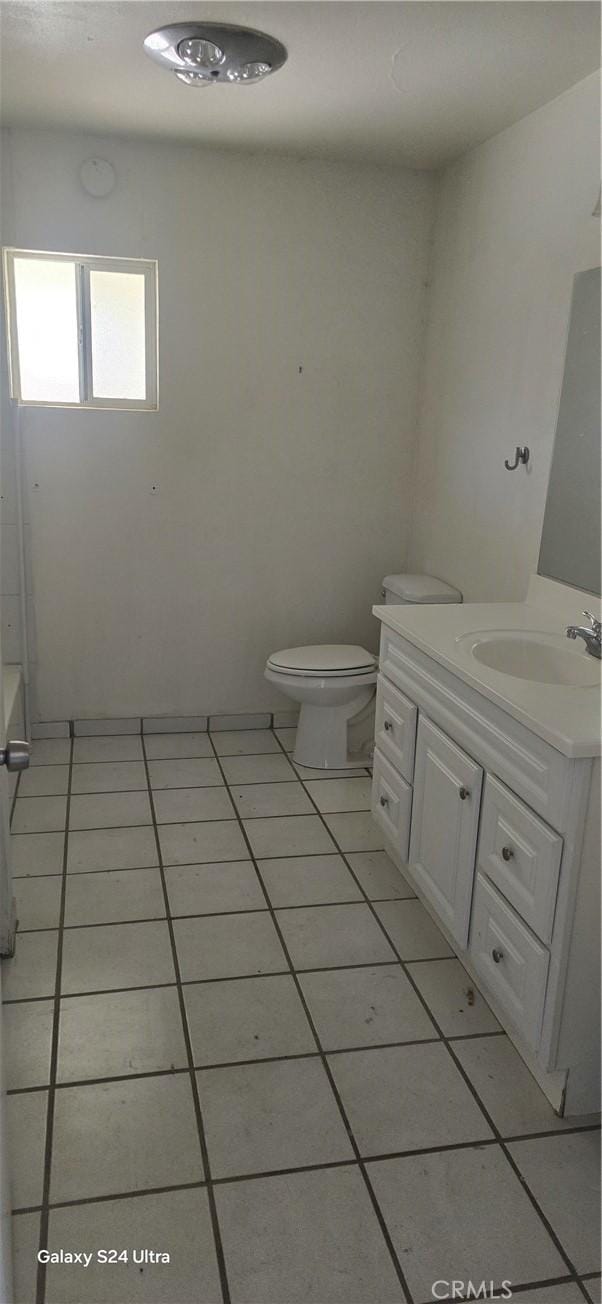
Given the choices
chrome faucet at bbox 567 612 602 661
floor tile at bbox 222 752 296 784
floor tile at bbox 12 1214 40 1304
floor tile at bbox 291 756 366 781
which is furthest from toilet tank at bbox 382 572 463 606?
floor tile at bbox 12 1214 40 1304

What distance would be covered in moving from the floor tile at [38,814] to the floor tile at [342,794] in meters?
0.88

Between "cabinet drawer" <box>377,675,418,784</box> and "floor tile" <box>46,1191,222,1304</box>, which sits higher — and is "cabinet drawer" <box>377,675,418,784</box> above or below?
above

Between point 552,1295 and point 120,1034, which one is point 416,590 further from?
point 552,1295

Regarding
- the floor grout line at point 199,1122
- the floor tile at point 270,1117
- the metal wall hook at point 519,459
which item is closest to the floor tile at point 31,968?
the floor grout line at point 199,1122

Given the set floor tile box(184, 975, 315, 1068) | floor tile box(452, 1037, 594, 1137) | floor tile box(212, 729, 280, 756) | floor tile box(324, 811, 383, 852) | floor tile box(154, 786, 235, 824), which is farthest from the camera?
floor tile box(212, 729, 280, 756)

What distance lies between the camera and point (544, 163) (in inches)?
101

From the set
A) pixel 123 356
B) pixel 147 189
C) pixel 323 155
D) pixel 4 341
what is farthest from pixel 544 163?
pixel 4 341

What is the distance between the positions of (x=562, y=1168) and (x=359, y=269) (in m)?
3.05

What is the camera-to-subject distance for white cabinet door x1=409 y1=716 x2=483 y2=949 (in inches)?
81.2

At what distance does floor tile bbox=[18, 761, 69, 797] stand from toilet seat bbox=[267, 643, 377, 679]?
2.88ft

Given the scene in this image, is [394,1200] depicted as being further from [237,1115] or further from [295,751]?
[295,751]

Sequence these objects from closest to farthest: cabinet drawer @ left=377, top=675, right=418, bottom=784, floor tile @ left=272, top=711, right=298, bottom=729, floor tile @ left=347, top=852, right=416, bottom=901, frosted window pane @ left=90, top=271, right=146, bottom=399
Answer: cabinet drawer @ left=377, top=675, right=418, bottom=784 → floor tile @ left=347, top=852, right=416, bottom=901 → frosted window pane @ left=90, top=271, right=146, bottom=399 → floor tile @ left=272, top=711, right=298, bottom=729

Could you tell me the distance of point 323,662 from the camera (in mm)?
3322

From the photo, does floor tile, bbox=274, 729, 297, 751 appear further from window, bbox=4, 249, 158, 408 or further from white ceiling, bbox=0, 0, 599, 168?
white ceiling, bbox=0, 0, 599, 168
